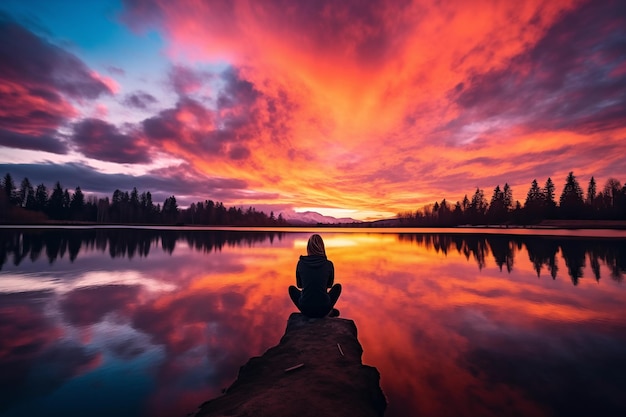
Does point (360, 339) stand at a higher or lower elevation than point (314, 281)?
lower

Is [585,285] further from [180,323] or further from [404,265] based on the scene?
[180,323]

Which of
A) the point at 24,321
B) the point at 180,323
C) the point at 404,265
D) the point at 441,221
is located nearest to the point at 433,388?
the point at 180,323

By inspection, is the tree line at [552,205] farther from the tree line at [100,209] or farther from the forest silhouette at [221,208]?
the tree line at [100,209]

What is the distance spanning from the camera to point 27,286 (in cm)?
1458

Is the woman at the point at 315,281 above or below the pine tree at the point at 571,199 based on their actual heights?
below

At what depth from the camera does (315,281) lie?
784cm

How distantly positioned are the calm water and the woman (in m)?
1.58

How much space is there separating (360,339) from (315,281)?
2594 millimetres

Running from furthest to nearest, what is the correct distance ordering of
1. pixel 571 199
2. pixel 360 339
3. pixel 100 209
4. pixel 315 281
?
pixel 100 209
pixel 571 199
pixel 360 339
pixel 315 281

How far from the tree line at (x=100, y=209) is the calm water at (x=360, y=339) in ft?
463

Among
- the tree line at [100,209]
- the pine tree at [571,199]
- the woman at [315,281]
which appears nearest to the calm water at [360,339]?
the woman at [315,281]

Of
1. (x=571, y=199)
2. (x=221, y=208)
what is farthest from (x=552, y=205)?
(x=221, y=208)

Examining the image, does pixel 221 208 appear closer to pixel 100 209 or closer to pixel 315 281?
pixel 100 209

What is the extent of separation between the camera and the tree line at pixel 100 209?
119012 mm
